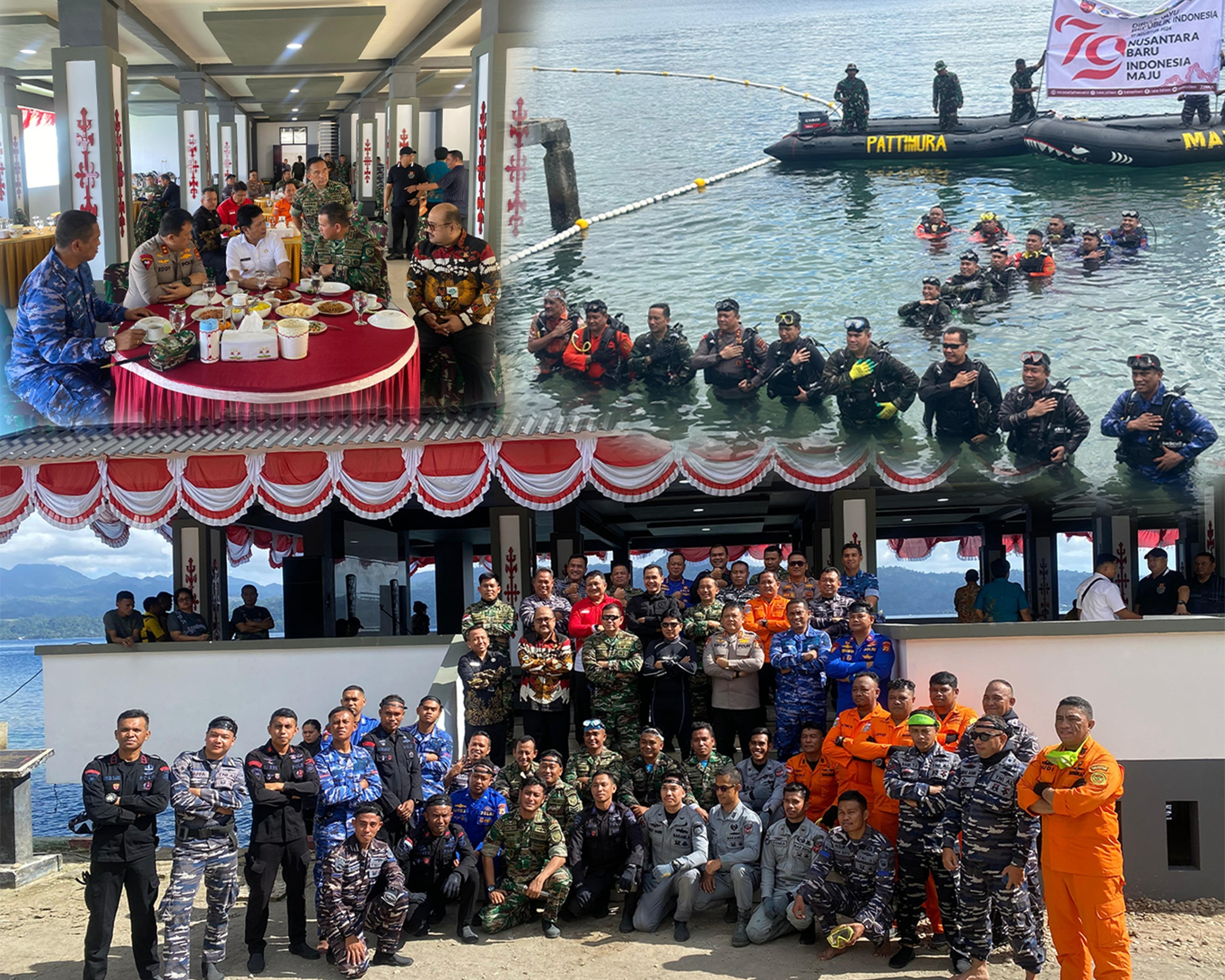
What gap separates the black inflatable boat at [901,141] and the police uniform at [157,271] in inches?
158

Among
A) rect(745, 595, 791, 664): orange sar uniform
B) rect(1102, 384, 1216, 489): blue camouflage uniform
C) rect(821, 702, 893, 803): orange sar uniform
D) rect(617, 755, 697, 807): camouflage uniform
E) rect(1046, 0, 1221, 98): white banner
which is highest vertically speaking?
rect(1046, 0, 1221, 98): white banner

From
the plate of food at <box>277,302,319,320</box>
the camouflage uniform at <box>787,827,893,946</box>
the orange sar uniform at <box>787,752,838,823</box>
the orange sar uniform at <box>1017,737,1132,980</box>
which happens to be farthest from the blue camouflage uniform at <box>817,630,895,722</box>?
the plate of food at <box>277,302,319,320</box>

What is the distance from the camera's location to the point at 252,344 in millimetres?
6773

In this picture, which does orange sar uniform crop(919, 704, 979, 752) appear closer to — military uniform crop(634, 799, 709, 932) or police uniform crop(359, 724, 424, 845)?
military uniform crop(634, 799, 709, 932)

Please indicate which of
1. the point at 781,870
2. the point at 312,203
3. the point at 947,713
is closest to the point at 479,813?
the point at 781,870

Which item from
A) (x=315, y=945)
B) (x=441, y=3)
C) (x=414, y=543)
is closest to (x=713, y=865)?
(x=315, y=945)

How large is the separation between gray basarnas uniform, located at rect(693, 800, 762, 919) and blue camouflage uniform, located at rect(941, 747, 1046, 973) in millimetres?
1074

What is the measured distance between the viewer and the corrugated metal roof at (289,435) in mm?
7703

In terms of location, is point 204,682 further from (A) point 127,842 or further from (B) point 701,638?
(B) point 701,638

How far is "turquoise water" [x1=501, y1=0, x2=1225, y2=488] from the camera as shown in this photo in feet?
24.1

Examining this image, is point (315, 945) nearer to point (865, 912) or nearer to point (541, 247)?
point (865, 912)

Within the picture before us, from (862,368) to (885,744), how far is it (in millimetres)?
2853

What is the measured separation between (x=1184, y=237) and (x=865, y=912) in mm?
5272

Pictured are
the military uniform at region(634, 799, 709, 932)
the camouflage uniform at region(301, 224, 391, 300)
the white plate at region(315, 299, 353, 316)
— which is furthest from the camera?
the camouflage uniform at region(301, 224, 391, 300)
